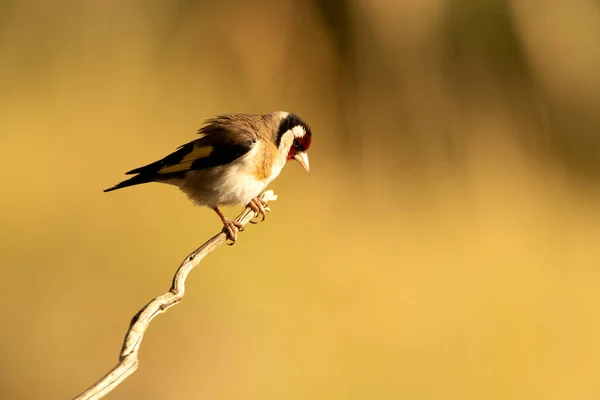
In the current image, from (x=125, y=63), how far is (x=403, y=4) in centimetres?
137

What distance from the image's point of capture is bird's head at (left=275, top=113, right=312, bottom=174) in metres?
1.83

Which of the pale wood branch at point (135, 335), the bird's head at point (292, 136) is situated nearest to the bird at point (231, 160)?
the bird's head at point (292, 136)

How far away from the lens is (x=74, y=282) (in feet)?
9.48

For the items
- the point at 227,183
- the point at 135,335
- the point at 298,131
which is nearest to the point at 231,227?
the point at 227,183

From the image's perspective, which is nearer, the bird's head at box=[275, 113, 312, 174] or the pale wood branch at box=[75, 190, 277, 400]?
the pale wood branch at box=[75, 190, 277, 400]

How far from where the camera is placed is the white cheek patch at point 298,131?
183 cm

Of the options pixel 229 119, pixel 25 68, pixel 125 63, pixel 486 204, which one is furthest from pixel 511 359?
pixel 25 68

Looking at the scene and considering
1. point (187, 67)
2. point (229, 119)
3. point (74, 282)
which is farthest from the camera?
point (187, 67)

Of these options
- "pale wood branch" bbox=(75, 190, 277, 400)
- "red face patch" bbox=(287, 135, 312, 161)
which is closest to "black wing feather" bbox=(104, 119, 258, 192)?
"red face patch" bbox=(287, 135, 312, 161)

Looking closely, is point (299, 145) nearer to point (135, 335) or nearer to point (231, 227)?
point (231, 227)

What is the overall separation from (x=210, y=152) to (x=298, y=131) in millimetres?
234

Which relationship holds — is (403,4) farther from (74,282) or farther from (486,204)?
(74,282)

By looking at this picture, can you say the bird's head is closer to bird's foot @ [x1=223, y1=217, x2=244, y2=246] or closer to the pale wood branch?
bird's foot @ [x1=223, y1=217, x2=244, y2=246]

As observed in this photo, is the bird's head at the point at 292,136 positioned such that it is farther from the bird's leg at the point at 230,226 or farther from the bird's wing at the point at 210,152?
the bird's leg at the point at 230,226
